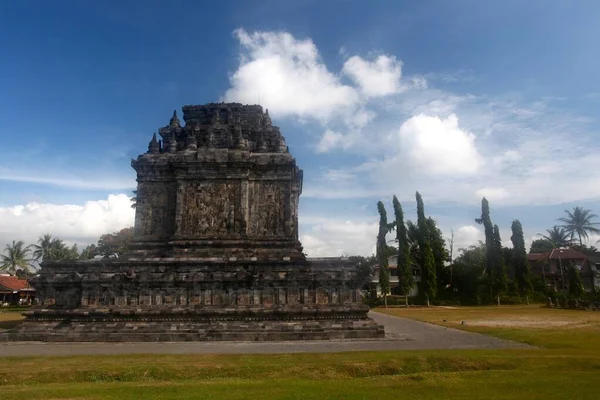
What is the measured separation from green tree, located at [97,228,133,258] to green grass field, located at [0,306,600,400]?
4616 cm

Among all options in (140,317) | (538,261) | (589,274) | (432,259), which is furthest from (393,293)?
(140,317)

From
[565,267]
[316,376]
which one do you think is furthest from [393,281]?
[316,376]

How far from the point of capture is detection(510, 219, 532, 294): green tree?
5553 cm

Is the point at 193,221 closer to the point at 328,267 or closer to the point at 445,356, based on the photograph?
the point at 328,267

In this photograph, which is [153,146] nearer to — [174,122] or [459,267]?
[174,122]

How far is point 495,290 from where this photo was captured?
53.8 metres

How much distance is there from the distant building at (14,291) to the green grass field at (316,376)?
58100 millimetres

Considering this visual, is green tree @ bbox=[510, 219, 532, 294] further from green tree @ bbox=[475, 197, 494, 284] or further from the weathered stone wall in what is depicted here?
the weathered stone wall

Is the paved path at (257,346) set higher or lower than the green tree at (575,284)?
lower

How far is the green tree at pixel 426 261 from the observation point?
5388cm

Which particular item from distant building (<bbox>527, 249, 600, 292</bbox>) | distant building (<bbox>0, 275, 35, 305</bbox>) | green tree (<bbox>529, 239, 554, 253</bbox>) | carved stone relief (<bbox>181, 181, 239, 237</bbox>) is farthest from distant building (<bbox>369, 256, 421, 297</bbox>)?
distant building (<bbox>0, 275, 35, 305</bbox>)

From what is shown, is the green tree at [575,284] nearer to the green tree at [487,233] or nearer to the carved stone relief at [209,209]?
the green tree at [487,233]

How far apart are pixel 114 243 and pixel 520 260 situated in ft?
180

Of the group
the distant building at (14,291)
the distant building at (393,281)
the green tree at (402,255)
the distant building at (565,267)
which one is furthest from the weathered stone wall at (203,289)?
the distant building at (565,267)
